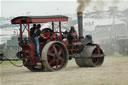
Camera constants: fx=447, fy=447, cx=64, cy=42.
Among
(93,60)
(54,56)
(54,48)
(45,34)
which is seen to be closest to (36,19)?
(45,34)

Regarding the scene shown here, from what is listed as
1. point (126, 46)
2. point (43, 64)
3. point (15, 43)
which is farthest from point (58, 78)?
point (126, 46)

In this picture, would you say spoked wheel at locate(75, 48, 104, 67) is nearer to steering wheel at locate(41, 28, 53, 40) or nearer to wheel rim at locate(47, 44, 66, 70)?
wheel rim at locate(47, 44, 66, 70)

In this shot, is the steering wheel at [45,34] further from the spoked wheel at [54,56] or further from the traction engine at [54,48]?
the spoked wheel at [54,56]

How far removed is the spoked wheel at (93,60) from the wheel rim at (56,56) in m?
1.37

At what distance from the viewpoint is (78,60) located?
16.7 m

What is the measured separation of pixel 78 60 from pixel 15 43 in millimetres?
10729

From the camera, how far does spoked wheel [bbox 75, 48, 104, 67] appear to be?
16328mm

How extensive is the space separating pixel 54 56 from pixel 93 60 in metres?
2.41

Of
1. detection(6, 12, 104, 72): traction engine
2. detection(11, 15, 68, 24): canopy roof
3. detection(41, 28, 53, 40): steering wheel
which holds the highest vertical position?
detection(11, 15, 68, 24): canopy roof

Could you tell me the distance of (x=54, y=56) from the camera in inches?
585

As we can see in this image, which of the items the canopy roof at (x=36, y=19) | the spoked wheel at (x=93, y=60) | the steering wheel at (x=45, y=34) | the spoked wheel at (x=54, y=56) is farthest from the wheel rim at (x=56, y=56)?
the spoked wheel at (x=93, y=60)

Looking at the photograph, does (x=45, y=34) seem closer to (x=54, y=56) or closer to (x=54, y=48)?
(x=54, y=48)

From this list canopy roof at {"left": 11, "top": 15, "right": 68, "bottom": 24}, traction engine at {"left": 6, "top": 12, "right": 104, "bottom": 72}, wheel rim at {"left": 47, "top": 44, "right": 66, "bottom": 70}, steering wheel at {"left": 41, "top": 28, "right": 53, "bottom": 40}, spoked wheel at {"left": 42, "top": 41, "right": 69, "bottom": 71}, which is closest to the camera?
canopy roof at {"left": 11, "top": 15, "right": 68, "bottom": 24}

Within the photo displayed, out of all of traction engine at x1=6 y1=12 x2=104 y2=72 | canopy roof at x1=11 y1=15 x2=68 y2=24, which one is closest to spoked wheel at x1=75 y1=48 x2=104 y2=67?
traction engine at x1=6 y1=12 x2=104 y2=72
